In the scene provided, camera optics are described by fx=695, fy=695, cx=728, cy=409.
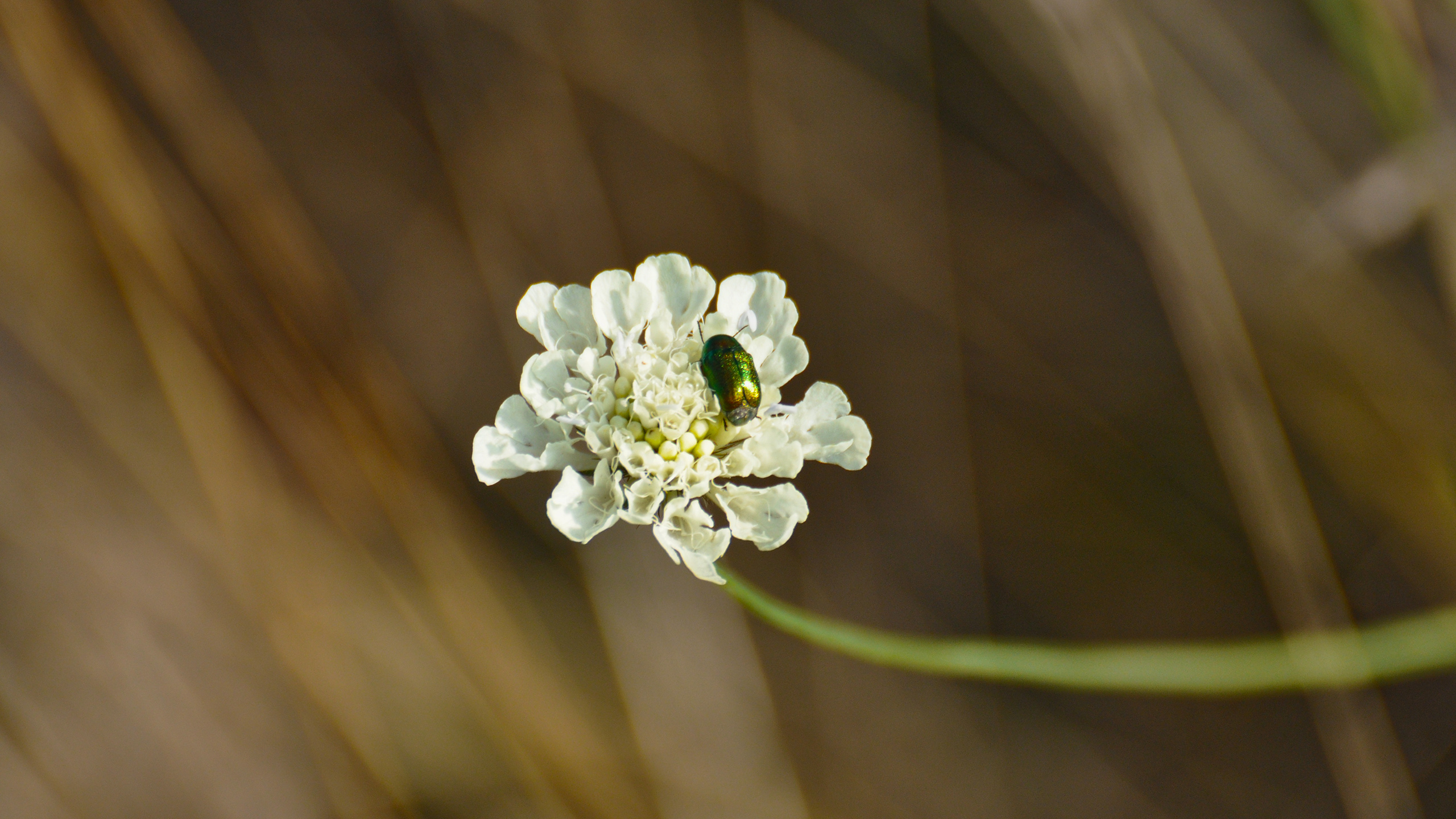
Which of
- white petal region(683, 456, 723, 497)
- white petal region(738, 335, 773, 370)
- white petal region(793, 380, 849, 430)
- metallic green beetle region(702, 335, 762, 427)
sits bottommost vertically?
white petal region(683, 456, 723, 497)

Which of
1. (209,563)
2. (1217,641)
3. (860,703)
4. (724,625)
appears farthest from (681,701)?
(1217,641)

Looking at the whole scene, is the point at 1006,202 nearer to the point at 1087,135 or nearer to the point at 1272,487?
the point at 1087,135

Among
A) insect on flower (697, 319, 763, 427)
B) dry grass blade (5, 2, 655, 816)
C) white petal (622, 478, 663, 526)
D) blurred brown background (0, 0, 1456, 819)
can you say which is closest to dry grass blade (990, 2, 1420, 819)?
blurred brown background (0, 0, 1456, 819)

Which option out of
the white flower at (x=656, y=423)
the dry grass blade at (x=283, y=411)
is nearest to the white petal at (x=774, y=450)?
the white flower at (x=656, y=423)

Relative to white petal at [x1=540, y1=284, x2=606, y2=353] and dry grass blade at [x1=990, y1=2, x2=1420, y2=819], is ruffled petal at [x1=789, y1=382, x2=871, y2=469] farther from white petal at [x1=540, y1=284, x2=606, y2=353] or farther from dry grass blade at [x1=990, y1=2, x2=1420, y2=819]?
dry grass blade at [x1=990, y1=2, x2=1420, y2=819]

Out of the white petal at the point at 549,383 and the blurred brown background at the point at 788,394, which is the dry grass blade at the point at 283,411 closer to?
the blurred brown background at the point at 788,394

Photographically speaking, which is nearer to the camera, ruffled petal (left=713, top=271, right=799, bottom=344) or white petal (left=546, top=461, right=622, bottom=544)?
white petal (left=546, top=461, right=622, bottom=544)
